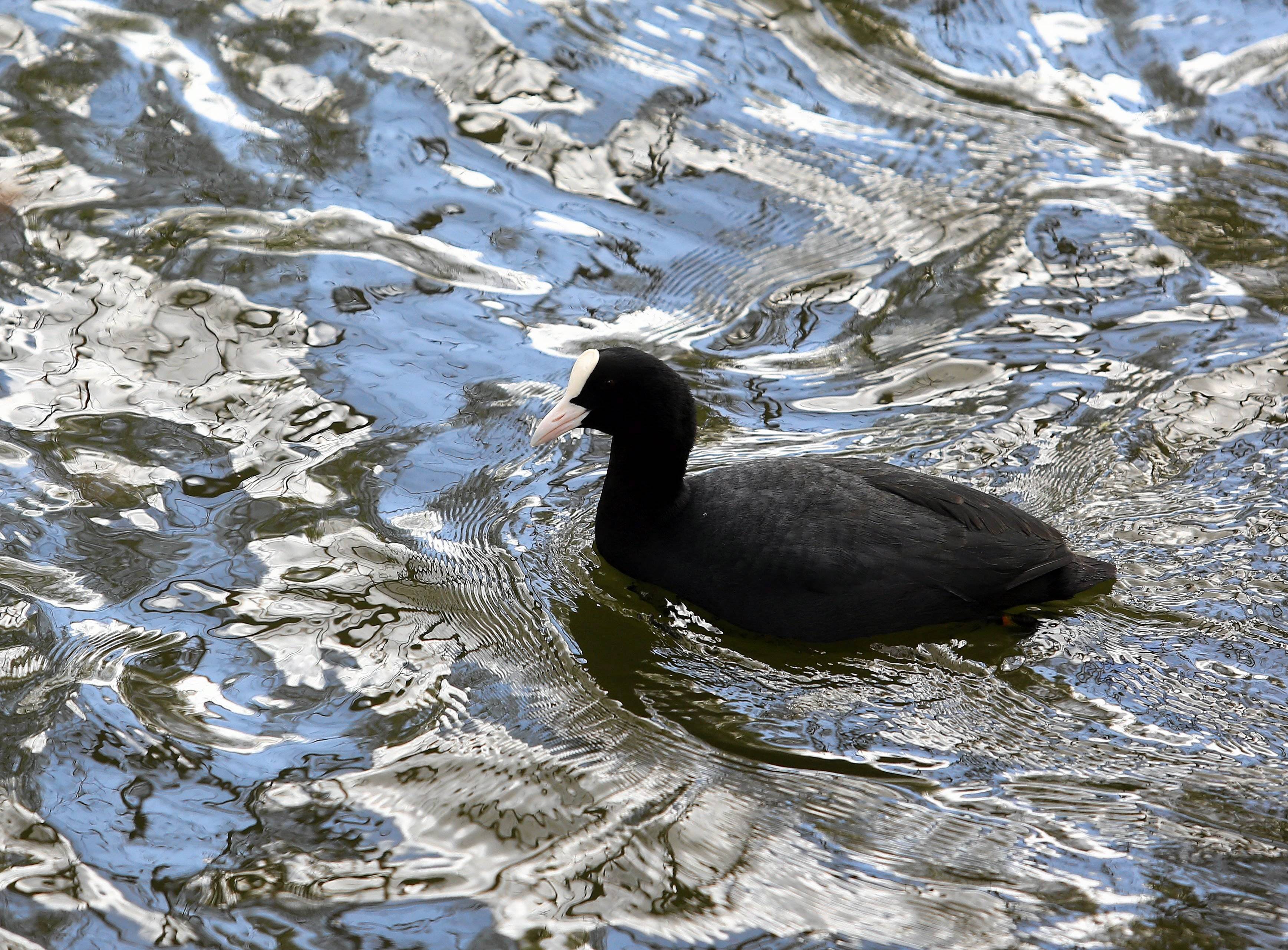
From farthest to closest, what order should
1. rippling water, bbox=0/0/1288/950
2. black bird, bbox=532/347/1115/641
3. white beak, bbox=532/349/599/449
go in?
white beak, bbox=532/349/599/449
black bird, bbox=532/347/1115/641
rippling water, bbox=0/0/1288/950

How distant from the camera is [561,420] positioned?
402 cm

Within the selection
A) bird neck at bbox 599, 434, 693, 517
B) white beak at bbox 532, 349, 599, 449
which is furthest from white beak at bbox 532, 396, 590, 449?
bird neck at bbox 599, 434, 693, 517

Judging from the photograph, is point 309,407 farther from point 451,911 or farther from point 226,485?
point 451,911

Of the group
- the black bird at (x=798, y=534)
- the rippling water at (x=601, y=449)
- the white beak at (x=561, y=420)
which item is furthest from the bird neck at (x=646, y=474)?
the rippling water at (x=601, y=449)

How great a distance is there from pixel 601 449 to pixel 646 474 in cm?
85

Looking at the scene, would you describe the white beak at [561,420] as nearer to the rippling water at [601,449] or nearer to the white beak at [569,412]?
the white beak at [569,412]

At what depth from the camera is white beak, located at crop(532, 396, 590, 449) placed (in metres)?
4.02

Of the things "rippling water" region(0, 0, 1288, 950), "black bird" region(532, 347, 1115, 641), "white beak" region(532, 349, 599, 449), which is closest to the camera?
"rippling water" region(0, 0, 1288, 950)

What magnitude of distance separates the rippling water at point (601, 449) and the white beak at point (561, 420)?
49cm

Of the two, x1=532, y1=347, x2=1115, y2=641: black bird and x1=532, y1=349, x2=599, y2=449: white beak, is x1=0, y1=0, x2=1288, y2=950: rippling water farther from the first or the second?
x1=532, y1=349, x2=599, y2=449: white beak

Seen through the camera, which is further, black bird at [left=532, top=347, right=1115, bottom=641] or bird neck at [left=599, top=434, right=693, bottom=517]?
bird neck at [left=599, top=434, right=693, bottom=517]

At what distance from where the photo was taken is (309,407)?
4.80 m

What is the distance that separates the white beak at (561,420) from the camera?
402 cm

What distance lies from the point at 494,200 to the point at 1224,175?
12.1ft
